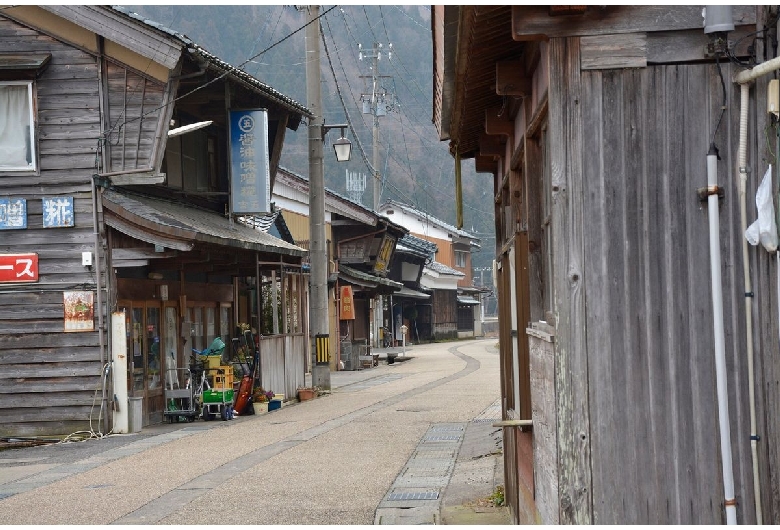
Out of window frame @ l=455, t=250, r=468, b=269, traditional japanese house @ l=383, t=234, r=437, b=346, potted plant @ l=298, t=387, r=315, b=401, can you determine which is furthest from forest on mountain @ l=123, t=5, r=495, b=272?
potted plant @ l=298, t=387, r=315, b=401

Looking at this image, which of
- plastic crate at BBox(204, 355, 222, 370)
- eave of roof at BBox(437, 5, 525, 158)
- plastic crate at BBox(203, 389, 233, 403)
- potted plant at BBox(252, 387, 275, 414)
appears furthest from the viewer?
potted plant at BBox(252, 387, 275, 414)

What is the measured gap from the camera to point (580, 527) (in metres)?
5.13

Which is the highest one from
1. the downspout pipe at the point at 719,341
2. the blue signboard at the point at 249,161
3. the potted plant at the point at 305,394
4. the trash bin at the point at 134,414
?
the blue signboard at the point at 249,161

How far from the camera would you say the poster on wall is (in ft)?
57.3

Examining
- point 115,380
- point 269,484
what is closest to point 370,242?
point 115,380

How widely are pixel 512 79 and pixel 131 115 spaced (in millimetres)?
12104

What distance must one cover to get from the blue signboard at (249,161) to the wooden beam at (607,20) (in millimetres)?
16223

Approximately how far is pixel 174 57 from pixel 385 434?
7.15 meters

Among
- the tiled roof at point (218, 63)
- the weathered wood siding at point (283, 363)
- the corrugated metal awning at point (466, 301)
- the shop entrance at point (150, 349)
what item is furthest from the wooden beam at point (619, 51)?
the corrugated metal awning at point (466, 301)

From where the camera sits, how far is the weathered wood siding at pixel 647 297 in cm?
514

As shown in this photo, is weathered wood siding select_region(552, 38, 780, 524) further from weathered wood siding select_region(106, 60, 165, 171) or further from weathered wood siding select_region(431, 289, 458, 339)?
weathered wood siding select_region(431, 289, 458, 339)

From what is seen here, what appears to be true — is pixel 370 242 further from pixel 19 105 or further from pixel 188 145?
pixel 19 105

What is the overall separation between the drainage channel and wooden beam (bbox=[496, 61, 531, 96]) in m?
4.26

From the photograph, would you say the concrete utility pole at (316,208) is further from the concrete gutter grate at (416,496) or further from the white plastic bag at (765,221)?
the white plastic bag at (765,221)
